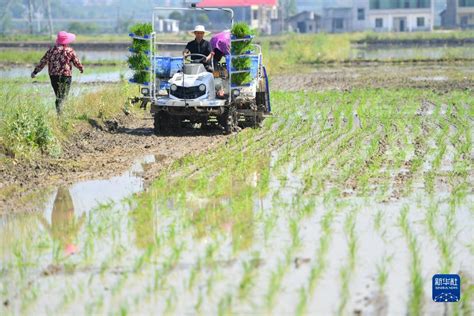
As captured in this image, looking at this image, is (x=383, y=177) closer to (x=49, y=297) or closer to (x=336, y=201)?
(x=336, y=201)

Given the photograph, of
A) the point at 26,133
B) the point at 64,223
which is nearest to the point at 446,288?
the point at 64,223

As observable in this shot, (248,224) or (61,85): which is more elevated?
(61,85)

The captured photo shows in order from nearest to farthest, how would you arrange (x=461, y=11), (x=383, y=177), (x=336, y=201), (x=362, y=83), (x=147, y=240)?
(x=147, y=240), (x=336, y=201), (x=383, y=177), (x=362, y=83), (x=461, y=11)

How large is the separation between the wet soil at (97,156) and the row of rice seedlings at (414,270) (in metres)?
3.26

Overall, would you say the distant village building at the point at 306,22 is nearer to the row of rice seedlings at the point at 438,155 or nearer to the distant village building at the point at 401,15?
the distant village building at the point at 401,15

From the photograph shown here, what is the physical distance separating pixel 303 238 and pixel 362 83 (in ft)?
62.2

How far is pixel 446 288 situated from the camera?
6809 mm

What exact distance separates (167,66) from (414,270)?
8.90m

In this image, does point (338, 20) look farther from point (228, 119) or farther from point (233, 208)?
point (233, 208)

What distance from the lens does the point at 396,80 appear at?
2809 centimetres

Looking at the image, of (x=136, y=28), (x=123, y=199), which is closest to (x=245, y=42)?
(x=136, y=28)

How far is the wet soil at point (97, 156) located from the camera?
1091cm

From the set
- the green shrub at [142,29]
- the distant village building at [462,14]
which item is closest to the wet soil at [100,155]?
the green shrub at [142,29]

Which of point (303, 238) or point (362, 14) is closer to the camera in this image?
point (303, 238)
